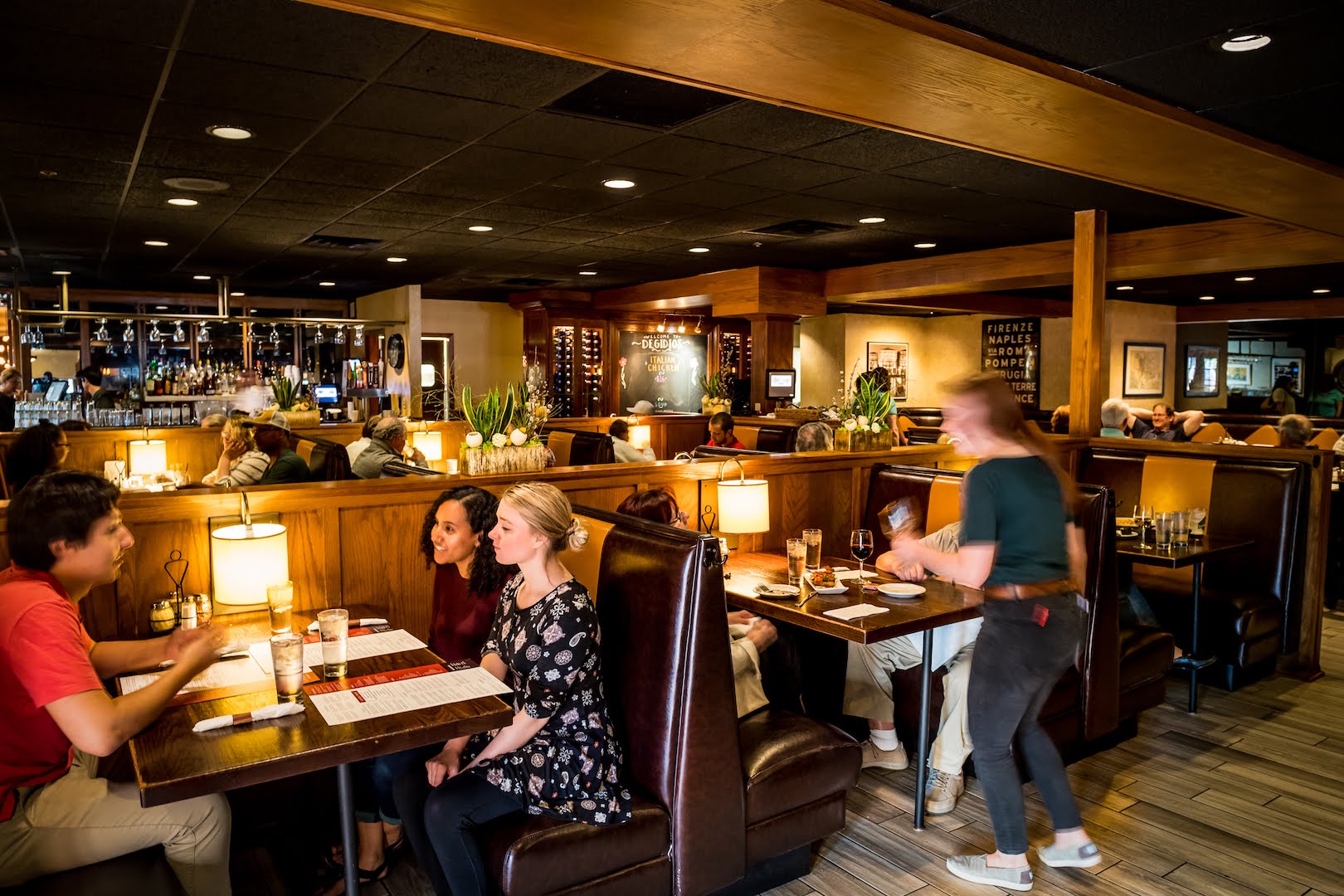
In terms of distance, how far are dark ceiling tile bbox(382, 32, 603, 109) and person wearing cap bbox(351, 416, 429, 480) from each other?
2146 mm

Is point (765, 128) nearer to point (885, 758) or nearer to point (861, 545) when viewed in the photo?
point (861, 545)

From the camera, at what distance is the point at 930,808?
3504mm

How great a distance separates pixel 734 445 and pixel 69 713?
7328 millimetres

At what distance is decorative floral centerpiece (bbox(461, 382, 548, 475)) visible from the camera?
4621mm

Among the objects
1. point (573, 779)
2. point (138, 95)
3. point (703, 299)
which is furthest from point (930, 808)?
point (703, 299)

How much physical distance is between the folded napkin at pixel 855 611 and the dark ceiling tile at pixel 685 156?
2889 millimetres

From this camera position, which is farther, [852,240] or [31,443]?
[852,240]

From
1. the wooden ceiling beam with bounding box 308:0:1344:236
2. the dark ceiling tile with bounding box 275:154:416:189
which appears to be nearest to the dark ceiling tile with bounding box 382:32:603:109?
the wooden ceiling beam with bounding box 308:0:1344:236

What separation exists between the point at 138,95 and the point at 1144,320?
1360 cm

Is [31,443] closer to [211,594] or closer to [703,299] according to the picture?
[211,594]

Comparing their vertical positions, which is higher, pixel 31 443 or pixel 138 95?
pixel 138 95

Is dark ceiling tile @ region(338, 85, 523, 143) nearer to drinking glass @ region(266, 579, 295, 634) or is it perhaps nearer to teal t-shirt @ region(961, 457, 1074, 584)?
drinking glass @ region(266, 579, 295, 634)

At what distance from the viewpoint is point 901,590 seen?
3.44 m

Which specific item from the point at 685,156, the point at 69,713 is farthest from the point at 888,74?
the point at 69,713
